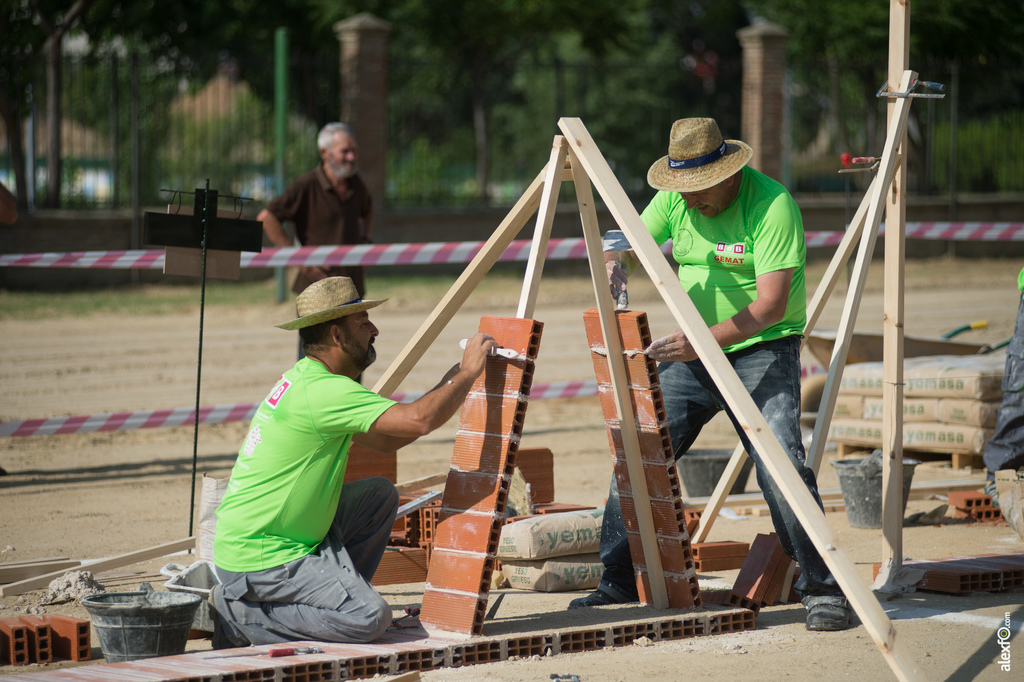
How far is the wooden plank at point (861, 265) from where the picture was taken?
5.07 meters

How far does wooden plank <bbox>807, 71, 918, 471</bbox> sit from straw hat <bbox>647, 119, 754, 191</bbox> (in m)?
0.74

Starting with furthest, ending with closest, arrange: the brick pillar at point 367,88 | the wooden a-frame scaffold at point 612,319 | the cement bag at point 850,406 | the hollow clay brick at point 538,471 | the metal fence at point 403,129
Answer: the brick pillar at point 367,88 < the metal fence at point 403,129 < the cement bag at point 850,406 < the hollow clay brick at point 538,471 < the wooden a-frame scaffold at point 612,319

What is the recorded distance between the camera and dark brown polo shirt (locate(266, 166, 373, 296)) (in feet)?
26.7

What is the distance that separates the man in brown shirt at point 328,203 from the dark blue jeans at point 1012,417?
14.1 feet

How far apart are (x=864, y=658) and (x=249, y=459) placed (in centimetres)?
248

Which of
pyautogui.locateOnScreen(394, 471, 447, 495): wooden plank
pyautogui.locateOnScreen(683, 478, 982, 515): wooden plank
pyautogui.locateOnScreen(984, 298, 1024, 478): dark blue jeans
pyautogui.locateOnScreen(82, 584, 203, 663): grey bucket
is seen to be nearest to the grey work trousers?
pyautogui.locateOnScreen(82, 584, 203, 663): grey bucket

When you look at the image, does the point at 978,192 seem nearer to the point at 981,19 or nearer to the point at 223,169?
the point at 981,19

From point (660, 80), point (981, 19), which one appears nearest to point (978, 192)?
point (981, 19)

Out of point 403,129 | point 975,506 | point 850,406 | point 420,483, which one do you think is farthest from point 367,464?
point 403,129

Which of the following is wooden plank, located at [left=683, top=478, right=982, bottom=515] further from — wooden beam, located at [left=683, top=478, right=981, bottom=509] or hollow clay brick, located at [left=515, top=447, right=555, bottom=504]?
hollow clay brick, located at [left=515, top=447, right=555, bottom=504]

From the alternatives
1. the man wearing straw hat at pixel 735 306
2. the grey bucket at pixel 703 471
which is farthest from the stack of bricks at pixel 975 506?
the man wearing straw hat at pixel 735 306

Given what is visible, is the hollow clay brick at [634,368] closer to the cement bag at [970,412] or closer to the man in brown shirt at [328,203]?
the man in brown shirt at [328,203]

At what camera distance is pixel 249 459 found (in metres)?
4.27

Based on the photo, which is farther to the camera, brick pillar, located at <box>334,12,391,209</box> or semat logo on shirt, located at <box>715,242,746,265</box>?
brick pillar, located at <box>334,12,391,209</box>
